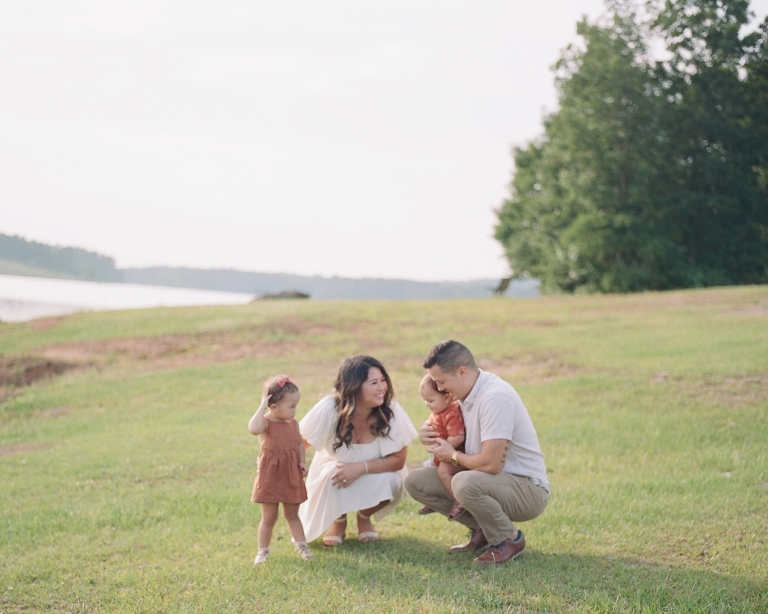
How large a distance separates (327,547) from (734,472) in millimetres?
4647

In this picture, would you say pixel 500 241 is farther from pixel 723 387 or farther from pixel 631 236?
pixel 723 387

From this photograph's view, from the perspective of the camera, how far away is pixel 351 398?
6082 millimetres

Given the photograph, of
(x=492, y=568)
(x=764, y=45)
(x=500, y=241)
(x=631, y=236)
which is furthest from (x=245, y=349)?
(x=500, y=241)

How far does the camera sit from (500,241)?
51812 millimetres

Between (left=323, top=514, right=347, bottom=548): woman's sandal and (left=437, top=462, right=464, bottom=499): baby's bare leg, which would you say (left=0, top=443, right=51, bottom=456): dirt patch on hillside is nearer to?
(left=323, top=514, right=347, bottom=548): woman's sandal

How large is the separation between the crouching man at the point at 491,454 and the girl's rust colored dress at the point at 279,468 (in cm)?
105

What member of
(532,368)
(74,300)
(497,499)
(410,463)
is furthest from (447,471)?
(74,300)

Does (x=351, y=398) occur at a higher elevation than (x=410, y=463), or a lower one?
higher

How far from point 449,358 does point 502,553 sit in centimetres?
151

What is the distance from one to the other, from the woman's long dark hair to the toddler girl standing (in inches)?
15.5

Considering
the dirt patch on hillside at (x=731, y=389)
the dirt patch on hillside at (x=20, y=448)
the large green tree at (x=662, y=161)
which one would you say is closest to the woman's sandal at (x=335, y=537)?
the dirt patch on hillside at (x=20, y=448)

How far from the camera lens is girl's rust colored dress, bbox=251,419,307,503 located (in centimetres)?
577

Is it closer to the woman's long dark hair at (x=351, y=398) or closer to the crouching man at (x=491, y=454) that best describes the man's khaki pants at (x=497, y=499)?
the crouching man at (x=491, y=454)

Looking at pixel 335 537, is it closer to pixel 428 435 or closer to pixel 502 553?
pixel 428 435
